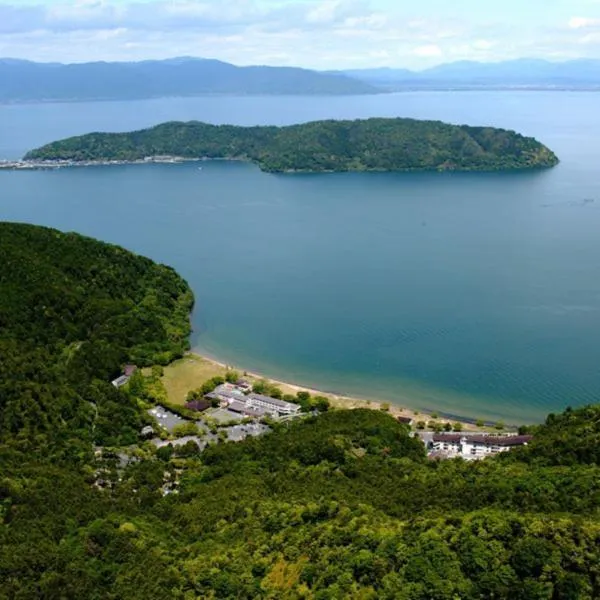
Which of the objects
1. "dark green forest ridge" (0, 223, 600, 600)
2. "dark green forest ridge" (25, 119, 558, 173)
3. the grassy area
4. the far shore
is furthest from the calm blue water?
"dark green forest ridge" (0, 223, 600, 600)

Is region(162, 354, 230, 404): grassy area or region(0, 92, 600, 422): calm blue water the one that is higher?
region(0, 92, 600, 422): calm blue water

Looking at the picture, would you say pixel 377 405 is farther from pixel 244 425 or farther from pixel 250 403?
pixel 244 425

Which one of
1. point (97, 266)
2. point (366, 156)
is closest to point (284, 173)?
point (366, 156)

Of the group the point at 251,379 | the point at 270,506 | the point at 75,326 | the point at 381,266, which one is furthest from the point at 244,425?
the point at 381,266

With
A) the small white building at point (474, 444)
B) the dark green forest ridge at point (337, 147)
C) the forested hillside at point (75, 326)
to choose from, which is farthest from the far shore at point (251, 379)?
the dark green forest ridge at point (337, 147)

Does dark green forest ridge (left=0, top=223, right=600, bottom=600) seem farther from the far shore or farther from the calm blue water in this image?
the calm blue water

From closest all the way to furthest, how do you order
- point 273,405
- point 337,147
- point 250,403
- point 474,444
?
point 474,444 → point 273,405 → point 250,403 → point 337,147
